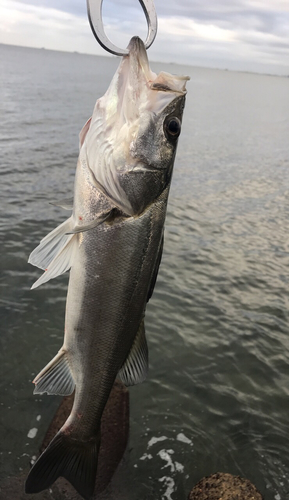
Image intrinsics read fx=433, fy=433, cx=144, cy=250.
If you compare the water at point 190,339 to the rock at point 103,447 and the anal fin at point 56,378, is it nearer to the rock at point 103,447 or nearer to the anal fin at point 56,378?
the rock at point 103,447

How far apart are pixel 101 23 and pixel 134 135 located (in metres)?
0.79

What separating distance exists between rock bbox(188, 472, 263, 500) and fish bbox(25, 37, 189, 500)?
5.68 feet

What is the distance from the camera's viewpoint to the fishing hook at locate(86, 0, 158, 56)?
2918 mm

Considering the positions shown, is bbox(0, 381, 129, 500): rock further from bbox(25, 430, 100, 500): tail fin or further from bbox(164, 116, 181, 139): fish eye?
bbox(164, 116, 181, 139): fish eye

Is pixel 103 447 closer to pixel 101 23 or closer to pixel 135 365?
pixel 135 365

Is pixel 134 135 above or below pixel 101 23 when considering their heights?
below

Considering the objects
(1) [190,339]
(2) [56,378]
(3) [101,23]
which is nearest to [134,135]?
(3) [101,23]

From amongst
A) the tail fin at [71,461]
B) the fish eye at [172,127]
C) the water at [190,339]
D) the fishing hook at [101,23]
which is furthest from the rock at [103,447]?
the fishing hook at [101,23]

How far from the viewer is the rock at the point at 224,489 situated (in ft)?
16.4

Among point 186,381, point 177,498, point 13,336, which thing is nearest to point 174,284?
point 186,381

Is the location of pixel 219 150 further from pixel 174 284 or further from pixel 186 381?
pixel 186 381

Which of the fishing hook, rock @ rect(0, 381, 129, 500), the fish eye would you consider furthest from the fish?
→ rock @ rect(0, 381, 129, 500)

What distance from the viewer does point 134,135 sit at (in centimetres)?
Result: 326

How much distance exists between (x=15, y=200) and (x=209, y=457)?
1150cm
